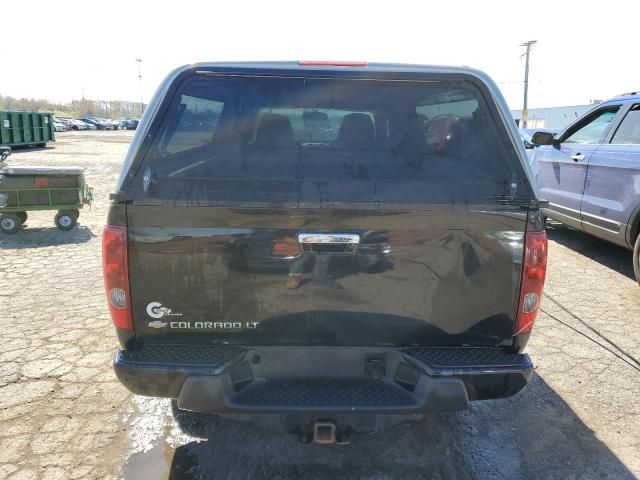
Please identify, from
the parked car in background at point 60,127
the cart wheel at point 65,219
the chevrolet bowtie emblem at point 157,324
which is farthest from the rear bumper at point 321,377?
the parked car in background at point 60,127

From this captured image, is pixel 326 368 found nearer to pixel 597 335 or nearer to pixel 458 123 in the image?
pixel 458 123

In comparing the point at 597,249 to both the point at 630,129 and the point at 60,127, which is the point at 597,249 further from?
the point at 60,127

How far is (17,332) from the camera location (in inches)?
164

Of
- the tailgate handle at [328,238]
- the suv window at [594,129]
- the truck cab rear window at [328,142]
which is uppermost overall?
the suv window at [594,129]

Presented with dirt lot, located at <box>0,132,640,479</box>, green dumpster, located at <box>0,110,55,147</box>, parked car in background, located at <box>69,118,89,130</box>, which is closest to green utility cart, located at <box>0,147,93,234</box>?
dirt lot, located at <box>0,132,640,479</box>

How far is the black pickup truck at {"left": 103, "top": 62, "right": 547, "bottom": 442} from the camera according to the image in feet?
6.98

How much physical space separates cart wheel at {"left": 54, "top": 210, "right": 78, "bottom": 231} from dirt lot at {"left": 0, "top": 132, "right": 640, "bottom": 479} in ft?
12.0

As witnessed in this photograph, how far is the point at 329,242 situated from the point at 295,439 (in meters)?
1.41

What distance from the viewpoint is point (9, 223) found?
7707 mm

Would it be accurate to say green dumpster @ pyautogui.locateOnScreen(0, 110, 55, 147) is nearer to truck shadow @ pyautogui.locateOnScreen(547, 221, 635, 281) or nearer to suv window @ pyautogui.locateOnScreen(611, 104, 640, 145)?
truck shadow @ pyautogui.locateOnScreen(547, 221, 635, 281)

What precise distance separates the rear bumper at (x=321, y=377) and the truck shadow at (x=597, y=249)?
16.0 ft

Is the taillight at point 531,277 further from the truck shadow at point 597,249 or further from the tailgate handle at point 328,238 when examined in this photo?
the truck shadow at point 597,249

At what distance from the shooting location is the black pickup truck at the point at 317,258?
2.13m

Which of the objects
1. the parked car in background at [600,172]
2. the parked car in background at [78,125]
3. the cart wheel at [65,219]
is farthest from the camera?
the parked car in background at [78,125]
